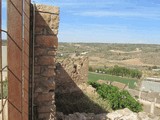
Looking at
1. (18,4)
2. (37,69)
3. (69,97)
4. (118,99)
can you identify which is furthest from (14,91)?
(118,99)

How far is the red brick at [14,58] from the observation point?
7.79ft

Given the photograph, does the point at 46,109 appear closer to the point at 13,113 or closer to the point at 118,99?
the point at 13,113

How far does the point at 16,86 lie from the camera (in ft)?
8.04

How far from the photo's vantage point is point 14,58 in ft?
7.93

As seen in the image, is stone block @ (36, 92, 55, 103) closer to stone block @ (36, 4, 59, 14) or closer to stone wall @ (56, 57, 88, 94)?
stone block @ (36, 4, 59, 14)

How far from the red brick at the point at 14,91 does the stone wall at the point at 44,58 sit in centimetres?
121

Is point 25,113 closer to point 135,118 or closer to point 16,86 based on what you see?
point 16,86

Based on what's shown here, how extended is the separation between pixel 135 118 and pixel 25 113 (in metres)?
4.14

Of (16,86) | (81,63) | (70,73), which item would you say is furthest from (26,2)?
(81,63)

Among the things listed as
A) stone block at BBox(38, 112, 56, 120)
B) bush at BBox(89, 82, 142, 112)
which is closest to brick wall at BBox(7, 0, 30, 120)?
stone block at BBox(38, 112, 56, 120)

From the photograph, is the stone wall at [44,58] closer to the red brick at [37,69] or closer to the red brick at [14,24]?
the red brick at [37,69]

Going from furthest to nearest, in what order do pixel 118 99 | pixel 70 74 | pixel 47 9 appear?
pixel 70 74, pixel 118 99, pixel 47 9

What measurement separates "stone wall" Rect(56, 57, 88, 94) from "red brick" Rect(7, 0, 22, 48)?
10.1 m

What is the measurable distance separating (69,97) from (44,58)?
9135 millimetres
